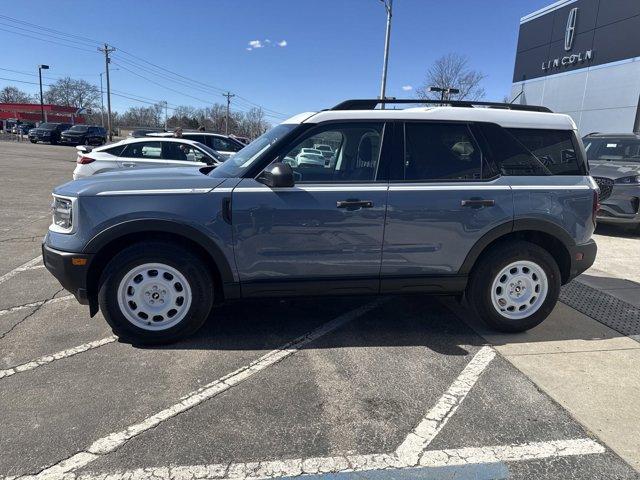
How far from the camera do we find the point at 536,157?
4055mm

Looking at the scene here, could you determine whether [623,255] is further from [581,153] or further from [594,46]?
[594,46]

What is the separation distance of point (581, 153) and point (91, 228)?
13.5 feet

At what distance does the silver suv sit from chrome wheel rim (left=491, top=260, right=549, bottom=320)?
0.5 inches

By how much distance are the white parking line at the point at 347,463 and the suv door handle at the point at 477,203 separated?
1.86 meters

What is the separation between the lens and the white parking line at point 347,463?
2367 millimetres

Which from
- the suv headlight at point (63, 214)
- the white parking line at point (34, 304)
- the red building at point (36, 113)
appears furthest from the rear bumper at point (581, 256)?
the red building at point (36, 113)

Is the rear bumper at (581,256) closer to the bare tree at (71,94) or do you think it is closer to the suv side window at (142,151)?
the suv side window at (142,151)

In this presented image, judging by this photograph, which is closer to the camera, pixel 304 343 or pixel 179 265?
pixel 179 265

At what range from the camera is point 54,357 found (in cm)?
354

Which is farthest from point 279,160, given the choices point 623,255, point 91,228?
point 623,255

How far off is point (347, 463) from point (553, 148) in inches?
126

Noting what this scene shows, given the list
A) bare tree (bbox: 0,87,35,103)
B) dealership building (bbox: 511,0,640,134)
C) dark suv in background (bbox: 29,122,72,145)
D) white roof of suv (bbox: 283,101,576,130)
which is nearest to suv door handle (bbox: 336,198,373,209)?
white roof of suv (bbox: 283,101,576,130)

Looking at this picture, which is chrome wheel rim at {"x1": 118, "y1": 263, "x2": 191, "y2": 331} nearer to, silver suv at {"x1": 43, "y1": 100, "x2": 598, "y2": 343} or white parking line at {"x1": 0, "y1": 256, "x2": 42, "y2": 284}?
silver suv at {"x1": 43, "y1": 100, "x2": 598, "y2": 343}

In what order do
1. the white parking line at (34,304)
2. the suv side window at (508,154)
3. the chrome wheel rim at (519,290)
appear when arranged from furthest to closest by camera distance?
the white parking line at (34,304)
the chrome wheel rim at (519,290)
the suv side window at (508,154)
